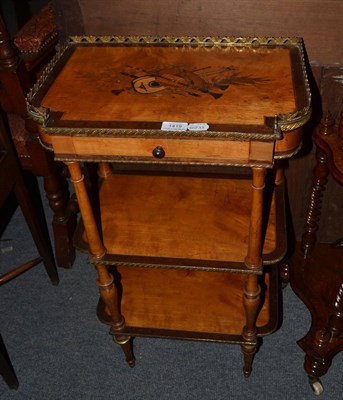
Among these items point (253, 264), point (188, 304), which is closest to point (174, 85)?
point (253, 264)

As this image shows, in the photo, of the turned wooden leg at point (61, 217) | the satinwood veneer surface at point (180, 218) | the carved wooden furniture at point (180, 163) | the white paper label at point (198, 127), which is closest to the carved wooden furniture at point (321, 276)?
the carved wooden furniture at point (180, 163)

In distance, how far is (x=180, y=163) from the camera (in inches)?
57.7

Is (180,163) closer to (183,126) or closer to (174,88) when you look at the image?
(183,126)

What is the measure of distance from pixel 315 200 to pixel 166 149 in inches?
38.6

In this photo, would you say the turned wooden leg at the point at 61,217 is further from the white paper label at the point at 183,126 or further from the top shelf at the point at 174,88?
the white paper label at the point at 183,126

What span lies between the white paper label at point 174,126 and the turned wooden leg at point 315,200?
78cm

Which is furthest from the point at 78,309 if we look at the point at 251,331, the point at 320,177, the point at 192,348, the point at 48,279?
the point at 320,177

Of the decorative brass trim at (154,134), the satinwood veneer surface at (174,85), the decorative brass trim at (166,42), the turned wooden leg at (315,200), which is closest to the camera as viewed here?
the decorative brass trim at (154,134)

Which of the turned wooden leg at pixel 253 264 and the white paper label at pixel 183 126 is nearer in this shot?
the white paper label at pixel 183 126

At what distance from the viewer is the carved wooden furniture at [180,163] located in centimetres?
143

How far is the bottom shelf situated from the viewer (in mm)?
2045

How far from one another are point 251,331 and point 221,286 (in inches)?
11.4

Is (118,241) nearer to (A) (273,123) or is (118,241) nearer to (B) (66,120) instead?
(B) (66,120)

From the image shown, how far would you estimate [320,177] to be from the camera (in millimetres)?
2053
